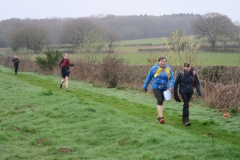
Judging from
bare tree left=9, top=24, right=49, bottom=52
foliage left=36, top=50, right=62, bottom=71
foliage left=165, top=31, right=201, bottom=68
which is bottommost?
foliage left=36, top=50, right=62, bottom=71

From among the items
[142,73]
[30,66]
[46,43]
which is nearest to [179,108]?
[142,73]

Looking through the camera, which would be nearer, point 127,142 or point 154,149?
point 154,149

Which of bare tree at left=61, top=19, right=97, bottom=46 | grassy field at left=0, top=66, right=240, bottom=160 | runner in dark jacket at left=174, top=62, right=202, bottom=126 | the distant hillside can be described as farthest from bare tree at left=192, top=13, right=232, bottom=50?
runner in dark jacket at left=174, top=62, right=202, bottom=126

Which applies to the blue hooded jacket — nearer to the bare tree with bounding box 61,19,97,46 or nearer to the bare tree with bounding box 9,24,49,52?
the bare tree with bounding box 61,19,97,46

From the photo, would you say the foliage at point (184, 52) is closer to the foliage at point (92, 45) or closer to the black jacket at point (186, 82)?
the black jacket at point (186, 82)

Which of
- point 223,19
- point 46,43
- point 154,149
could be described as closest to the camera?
point 154,149

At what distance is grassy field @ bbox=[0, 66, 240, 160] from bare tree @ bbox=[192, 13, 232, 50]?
105 ft

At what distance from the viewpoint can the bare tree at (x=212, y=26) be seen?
141ft

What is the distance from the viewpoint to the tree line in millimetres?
34453

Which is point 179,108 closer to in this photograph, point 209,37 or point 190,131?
point 190,131

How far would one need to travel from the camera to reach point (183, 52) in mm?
16719

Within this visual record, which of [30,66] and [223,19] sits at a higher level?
[223,19]

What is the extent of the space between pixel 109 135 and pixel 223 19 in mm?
45305

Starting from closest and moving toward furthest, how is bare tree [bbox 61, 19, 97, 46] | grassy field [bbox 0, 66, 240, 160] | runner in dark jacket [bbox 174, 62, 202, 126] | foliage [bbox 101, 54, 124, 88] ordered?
grassy field [bbox 0, 66, 240, 160]
runner in dark jacket [bbox 174, 62, 202, 126]
foliage [bbox 101, 54, 124, 88]
bare tree [bbox 61, 19, 97, 46]
